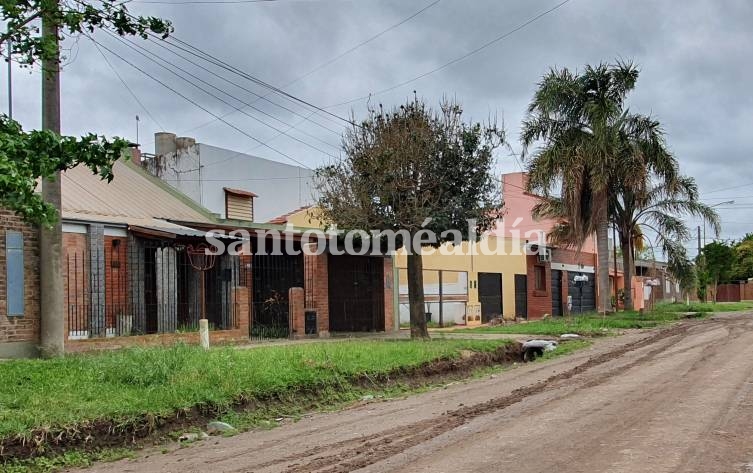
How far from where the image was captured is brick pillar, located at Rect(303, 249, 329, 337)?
21.0 meters

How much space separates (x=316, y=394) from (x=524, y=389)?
3.25 metres

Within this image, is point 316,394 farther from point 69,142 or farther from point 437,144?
point 437,144

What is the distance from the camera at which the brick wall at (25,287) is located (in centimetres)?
1289

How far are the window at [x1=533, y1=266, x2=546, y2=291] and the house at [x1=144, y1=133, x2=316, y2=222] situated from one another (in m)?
12.4

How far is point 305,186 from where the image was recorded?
110ft

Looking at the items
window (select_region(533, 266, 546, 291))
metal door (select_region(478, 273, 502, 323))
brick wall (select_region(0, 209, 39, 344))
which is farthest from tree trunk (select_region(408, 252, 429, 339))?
window (select_region(533, 266, 546, 291))

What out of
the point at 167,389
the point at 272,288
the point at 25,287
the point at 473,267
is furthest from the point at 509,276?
the point at 167,389

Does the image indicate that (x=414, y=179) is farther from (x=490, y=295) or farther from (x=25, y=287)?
(x=490, y=295)

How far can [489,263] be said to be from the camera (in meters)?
31.5

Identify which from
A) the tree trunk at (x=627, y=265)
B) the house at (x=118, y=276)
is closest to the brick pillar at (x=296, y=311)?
the house at (x=118, y=276)

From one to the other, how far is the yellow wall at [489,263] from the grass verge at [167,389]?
15.5 meters

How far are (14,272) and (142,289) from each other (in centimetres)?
452

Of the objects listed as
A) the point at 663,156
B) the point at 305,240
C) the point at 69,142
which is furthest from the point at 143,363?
the point at 663,156

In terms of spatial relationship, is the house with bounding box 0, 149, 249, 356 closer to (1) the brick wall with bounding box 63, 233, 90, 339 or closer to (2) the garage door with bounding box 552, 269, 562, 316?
(1) the brick wall with bounding box 63, 233, 90, 339
